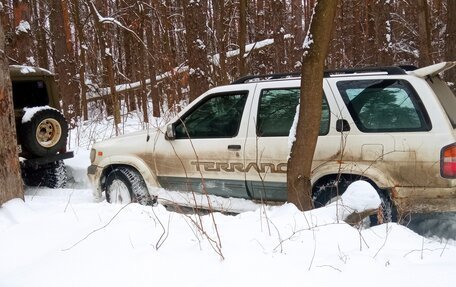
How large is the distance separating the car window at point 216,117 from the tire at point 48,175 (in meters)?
2.89

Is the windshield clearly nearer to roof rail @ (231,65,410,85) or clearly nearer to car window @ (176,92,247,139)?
roof rail @ (231,65,410,85)

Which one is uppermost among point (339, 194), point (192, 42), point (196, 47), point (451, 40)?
point (192, 42)

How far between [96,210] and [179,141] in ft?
4.99

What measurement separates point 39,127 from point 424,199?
5267 mm

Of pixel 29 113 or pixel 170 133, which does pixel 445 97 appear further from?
pixel 29 113

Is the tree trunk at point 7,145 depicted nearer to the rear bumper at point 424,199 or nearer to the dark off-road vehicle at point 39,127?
the dark off-road vehicle at point 39,127

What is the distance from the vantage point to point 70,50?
18.1m

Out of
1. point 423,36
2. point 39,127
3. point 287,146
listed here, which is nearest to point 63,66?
point 39,127

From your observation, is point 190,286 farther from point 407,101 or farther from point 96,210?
point 407,101

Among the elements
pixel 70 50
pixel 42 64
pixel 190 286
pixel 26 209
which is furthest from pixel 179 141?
pixel 42 64

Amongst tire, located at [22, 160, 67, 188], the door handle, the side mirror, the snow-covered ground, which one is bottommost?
the snow-covered ground

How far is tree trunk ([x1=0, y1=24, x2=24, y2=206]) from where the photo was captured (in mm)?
4172

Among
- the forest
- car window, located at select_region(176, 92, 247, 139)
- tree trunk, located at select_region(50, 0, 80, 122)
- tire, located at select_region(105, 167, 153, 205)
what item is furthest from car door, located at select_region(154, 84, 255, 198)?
tree trunk, located at select_region(50, 0, 80, 122)

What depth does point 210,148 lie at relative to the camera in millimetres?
5066
